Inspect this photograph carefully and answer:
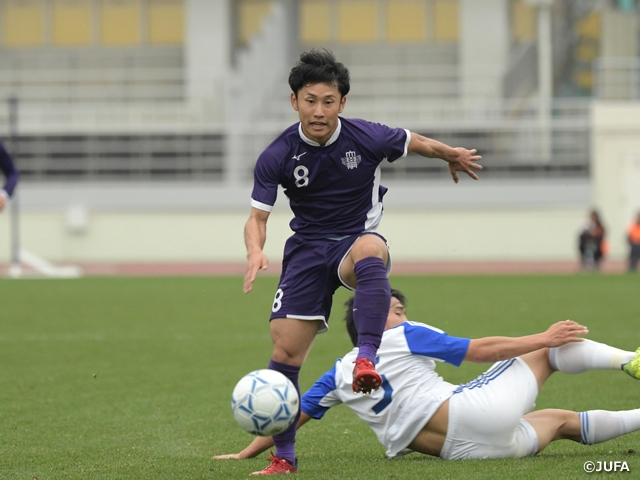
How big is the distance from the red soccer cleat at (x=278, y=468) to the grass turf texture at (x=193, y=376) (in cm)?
11

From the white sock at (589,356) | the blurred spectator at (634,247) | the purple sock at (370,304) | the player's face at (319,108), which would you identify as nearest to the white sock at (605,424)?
the white sock at (589,356)

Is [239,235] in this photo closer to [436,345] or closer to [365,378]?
[436,345]

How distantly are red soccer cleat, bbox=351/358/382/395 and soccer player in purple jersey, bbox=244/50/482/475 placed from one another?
12.1 inches

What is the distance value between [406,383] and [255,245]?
104cm

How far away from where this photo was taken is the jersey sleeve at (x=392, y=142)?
5.65m

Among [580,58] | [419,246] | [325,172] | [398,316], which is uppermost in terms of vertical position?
[580,58]

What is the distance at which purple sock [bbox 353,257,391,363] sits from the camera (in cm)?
510

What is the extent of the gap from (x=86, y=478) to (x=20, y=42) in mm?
32868

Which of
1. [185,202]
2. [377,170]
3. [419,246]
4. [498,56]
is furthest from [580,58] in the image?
[377,170]

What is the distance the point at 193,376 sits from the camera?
9.47m

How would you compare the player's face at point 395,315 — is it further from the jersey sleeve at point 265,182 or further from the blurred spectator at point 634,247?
the blurred spectator at point 634,247

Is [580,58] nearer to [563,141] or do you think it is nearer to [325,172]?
[563,141]

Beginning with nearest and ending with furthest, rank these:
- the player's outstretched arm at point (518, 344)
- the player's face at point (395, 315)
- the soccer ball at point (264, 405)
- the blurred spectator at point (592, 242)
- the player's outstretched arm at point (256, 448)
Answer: the soccer ball at point (264, 405) < the player's outstretched arm at point (518, 344) < the player's face at point (395, 315) < the player's outstretched arm at point (256, 448) < the blurred spectator at point (592, 242)

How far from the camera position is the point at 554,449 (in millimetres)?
5766
